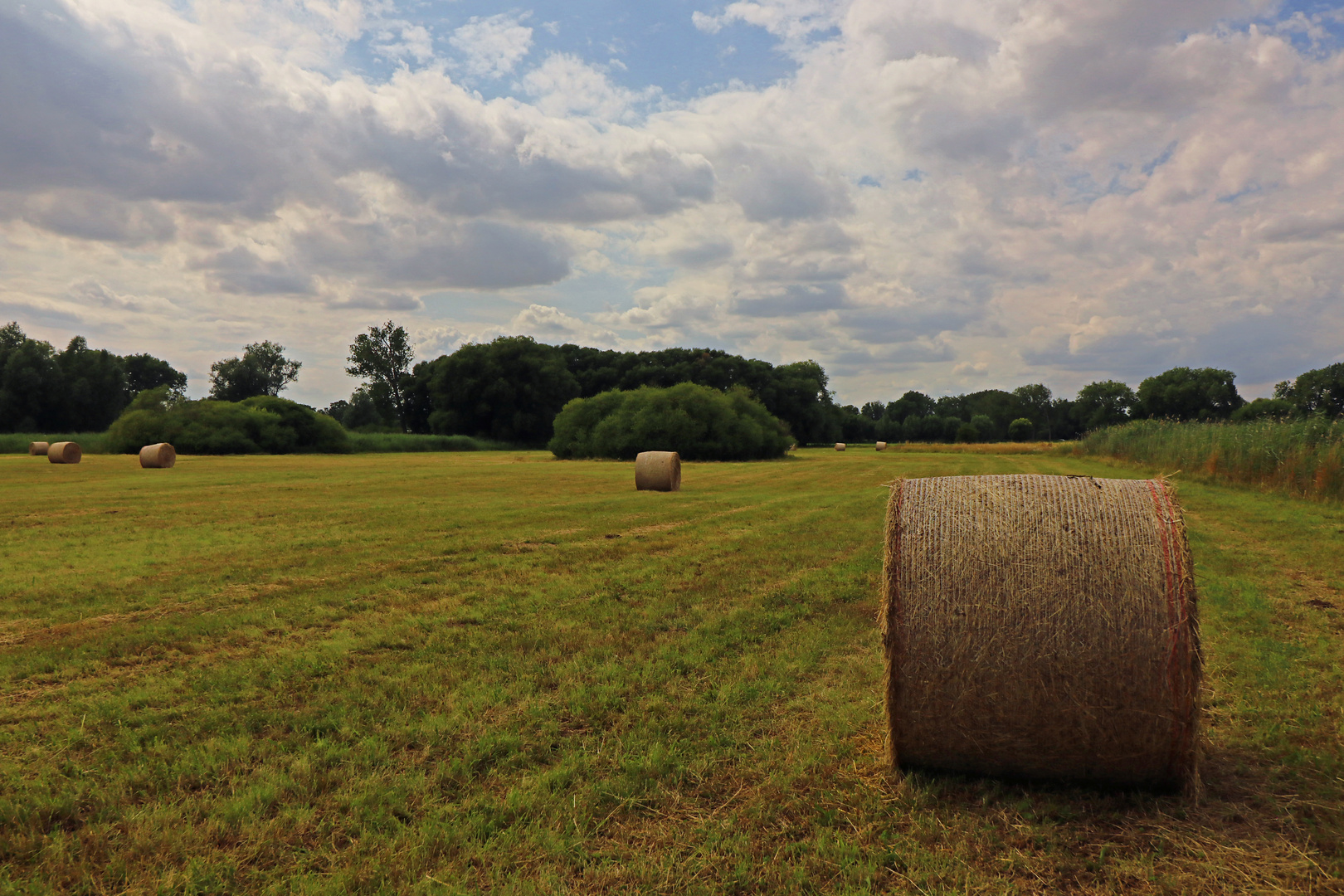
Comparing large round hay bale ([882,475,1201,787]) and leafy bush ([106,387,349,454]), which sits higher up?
leafy bush ([106,387,349,454])

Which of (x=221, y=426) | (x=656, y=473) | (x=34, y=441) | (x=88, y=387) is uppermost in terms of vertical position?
(x=88, y=387)

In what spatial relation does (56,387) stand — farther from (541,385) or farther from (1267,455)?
(1267,455)

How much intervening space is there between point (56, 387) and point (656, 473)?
74.3 m

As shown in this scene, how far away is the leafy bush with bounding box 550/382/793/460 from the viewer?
5100cm

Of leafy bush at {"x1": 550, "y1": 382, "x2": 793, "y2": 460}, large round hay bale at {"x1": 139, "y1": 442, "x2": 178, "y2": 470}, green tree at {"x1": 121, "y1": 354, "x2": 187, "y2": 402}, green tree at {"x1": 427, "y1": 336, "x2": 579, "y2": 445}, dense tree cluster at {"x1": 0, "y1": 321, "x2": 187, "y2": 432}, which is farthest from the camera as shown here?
green tree at {"x1": 121, "y1": 354, "x2": 187, "y2": 402}

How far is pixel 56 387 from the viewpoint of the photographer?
237ft

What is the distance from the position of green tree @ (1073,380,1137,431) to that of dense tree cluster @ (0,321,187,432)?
458 feet

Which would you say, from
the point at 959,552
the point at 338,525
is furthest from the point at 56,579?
the point at 959,552

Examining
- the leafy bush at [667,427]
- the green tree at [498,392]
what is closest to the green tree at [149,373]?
the green tree at [498,392]

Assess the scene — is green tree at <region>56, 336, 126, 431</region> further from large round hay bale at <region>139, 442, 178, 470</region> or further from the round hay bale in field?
the round hay bale in field

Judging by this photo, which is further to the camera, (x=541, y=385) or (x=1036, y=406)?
(x=1036, y=406)

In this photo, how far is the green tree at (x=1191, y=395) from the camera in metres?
122

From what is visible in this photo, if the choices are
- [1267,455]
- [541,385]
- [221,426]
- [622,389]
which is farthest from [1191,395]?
[221,426]

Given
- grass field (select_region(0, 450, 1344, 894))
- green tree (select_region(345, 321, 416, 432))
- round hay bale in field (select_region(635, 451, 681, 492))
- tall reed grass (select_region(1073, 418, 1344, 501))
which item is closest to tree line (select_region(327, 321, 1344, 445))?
green tree (select_region(345, 321, 416, 432))
